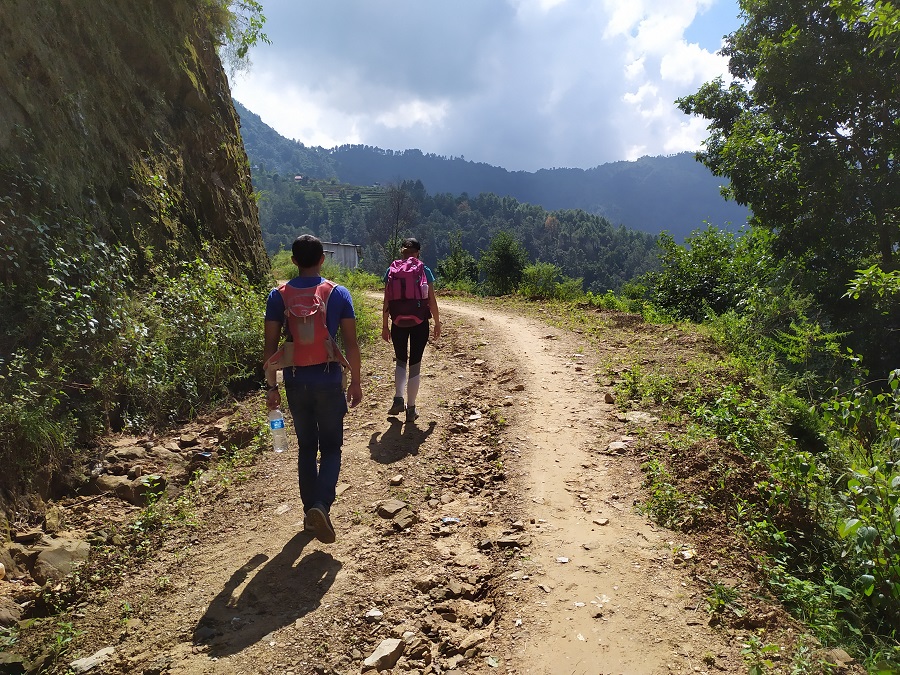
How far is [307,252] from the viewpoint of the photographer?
3.44 metres

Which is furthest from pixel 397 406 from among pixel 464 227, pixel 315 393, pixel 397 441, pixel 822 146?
pixel 464 227

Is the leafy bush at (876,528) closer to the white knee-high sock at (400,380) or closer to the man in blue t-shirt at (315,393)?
the man in blue t-shirt at (315,393)

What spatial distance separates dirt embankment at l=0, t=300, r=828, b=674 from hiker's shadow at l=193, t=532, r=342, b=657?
1cm

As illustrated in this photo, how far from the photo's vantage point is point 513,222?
5453 inches

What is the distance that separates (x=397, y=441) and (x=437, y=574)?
2106 millimetres

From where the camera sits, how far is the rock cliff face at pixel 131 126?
532 centimetres

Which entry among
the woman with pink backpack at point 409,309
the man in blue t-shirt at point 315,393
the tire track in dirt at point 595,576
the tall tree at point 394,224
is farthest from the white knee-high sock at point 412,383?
the tall tree at point 394,224

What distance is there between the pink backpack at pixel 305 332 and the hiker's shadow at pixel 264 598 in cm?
140

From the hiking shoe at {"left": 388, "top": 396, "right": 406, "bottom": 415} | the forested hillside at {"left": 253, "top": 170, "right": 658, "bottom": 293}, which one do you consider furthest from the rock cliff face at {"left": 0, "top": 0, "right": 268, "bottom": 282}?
the forested hillside at {"left": 253, "top": 170, "right": 658, "bottom": 293}

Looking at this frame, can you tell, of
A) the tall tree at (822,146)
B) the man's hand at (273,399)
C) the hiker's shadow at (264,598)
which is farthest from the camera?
the tall tree at (822,146)

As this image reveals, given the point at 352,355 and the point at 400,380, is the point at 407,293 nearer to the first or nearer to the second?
the point at 400,380

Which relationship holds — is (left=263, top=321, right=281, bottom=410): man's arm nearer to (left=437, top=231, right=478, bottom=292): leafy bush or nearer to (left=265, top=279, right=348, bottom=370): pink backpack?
(left=265, top=279, right=348, bottom=370): pink backpack

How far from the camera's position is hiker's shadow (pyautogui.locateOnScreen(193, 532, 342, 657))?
9.20 feet

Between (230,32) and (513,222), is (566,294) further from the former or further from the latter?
Answer: (513,222)
